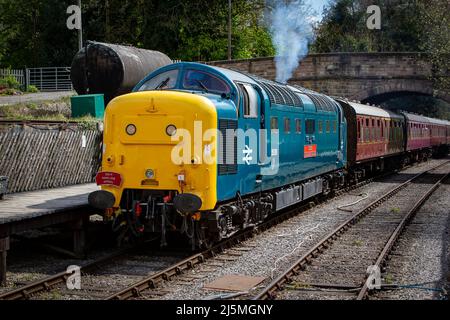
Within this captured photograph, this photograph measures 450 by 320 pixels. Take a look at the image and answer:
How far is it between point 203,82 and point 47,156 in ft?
19.2

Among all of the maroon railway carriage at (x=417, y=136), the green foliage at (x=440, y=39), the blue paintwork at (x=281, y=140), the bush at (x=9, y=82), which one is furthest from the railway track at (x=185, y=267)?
the bush at (x=9, y=82)

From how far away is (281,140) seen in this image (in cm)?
1474

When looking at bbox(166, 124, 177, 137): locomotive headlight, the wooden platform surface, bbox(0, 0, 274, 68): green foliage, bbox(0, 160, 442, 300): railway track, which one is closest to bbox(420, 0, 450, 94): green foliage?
bbox(0, 0, 274, 68): green foliage

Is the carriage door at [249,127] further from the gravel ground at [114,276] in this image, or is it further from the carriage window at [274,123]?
the gravel ground at [114,276]

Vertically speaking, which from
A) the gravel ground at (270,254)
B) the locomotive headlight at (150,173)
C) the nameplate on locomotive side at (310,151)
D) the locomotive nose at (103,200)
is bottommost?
the gravel ground at (270,254)

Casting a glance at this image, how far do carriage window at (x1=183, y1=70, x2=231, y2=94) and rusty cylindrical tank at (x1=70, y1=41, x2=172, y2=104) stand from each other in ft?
39.4

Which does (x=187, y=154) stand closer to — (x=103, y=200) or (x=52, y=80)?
(x=103, y=200)

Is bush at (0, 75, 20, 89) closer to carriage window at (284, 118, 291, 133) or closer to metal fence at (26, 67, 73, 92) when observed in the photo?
metal fence at (26, 67, 73, 92)

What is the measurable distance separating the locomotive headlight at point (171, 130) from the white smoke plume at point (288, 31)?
12.8 meters

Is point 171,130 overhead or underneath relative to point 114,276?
overhead

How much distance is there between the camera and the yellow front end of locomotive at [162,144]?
11.2 meters

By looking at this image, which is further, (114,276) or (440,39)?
(440,39)

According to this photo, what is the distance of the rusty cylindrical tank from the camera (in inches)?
947

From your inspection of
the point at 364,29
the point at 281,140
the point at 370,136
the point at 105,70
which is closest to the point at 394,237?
the point at 281,140
